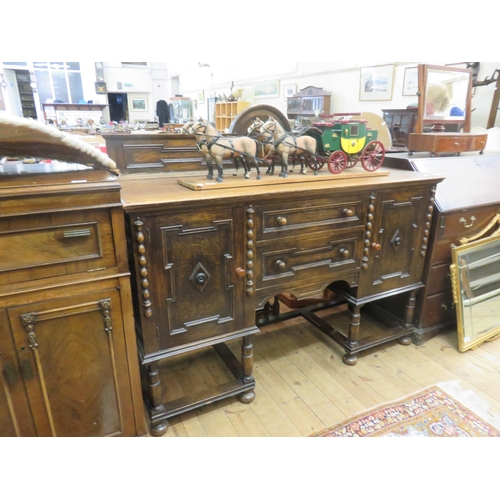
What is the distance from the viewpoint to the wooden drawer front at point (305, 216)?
154 centimetres

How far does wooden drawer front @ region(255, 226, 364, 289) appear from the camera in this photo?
5.26 ft

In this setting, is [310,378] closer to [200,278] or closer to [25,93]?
[200,278]

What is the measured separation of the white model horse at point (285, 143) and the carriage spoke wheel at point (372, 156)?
12.1 inches

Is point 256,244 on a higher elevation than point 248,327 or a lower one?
higher

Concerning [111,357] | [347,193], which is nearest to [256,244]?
[347,193]

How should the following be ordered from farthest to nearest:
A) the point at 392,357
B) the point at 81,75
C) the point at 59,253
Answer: the point at 81,75 < the point at 392,357 < the point at 59,253

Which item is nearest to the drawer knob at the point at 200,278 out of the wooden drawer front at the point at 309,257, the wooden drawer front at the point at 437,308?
the wooden drawer front at the point at 309,257

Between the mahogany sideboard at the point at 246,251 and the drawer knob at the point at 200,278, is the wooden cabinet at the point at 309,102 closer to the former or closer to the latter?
the mahogany sideboard at the point at 246,251

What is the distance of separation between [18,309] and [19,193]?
1.17 feet

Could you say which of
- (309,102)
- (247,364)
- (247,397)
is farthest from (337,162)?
(309,102)

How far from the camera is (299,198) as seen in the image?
1571 mm

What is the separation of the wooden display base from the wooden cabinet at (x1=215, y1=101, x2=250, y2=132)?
5.22 meters

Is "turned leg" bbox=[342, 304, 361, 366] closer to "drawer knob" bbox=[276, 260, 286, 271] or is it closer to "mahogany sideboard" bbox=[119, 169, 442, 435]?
"mahogany sideboard" bbox=[119, 169, 442, 435]

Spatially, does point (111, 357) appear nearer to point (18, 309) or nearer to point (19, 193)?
point (18, 309)
